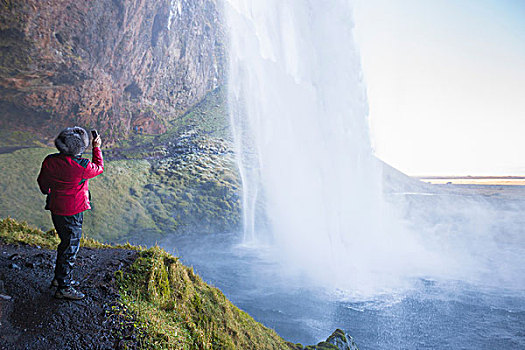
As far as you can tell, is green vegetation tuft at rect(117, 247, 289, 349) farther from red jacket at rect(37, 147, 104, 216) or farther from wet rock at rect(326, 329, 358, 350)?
wet rock at rect(326, 329, 358, 350)

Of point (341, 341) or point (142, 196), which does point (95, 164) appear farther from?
point (142, 196)

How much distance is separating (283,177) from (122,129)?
1900 cm

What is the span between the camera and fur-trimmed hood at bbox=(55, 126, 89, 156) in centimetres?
352

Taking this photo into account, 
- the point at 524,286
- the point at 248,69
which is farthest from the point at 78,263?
the point at 248,69

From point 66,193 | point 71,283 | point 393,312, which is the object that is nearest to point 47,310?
point 71,283

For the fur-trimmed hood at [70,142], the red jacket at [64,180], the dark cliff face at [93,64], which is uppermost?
the dark cliff face at [93,64]

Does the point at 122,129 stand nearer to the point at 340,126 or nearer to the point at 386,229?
the point at 340,126

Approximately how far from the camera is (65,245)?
356 cm

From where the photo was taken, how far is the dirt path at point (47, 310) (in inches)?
120

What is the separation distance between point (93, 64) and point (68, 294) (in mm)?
29540

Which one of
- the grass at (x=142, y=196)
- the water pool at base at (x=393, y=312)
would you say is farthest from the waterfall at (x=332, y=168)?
the grass at (x=142, y=196)

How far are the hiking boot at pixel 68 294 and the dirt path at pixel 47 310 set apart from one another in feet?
0.20

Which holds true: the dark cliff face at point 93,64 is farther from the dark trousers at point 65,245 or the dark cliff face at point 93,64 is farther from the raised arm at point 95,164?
the dark trousers at point 65,245

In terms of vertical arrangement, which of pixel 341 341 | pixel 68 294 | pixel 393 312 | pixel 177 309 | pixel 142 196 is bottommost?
pixel 393 312
